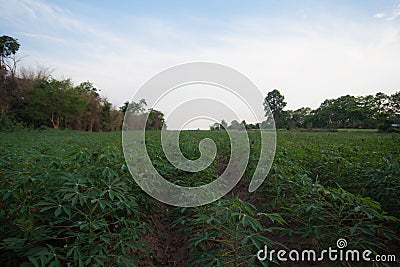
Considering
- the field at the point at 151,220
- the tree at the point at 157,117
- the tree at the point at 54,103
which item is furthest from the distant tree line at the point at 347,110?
the field at the point at 151,220

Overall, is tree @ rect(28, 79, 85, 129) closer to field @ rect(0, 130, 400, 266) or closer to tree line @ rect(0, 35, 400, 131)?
tree line @ rect(0, 35, 400, 131)

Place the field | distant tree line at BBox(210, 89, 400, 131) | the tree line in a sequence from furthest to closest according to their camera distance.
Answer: distant tree line at BBox(210, 89, 400, 131) → the tree line → the field

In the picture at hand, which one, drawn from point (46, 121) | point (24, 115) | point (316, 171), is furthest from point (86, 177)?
point (46, 121)

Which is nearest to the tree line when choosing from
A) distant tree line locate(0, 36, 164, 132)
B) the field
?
distant tree line locate(0, 36, 164, 132)

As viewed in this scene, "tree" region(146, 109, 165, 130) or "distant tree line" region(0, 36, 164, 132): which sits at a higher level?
"distant tree line" region(0, 36, 164, 132)

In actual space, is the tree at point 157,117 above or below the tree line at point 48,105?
below

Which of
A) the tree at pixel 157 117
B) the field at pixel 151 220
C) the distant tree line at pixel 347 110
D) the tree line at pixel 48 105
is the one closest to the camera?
the field at pixel 151 220

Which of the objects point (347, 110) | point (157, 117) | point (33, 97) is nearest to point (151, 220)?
point (157, 117)

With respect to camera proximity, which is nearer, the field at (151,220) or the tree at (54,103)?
the field at (151,220)

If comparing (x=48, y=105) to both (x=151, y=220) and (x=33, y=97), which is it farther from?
(x=151, y=220)

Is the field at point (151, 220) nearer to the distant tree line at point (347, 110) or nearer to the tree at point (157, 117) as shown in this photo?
the tree at point (157, 117)

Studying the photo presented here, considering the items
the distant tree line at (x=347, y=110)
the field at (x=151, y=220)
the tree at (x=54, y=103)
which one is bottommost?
the field at (x=151, y=220)

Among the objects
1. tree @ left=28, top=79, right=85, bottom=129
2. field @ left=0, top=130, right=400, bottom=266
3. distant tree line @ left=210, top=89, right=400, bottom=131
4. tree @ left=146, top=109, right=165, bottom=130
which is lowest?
field @ left=0, top=130, right=400, bottom=266

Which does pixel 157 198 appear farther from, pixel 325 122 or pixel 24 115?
pixel 325 122
